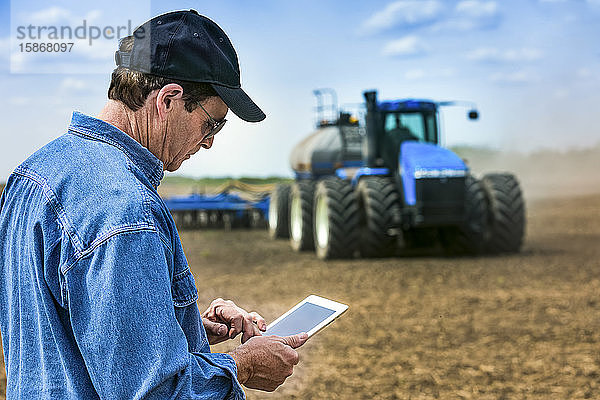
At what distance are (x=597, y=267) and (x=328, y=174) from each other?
663cm

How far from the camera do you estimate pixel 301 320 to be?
208cm

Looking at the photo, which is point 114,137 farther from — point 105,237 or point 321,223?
point 321,223

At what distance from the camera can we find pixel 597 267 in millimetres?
9641

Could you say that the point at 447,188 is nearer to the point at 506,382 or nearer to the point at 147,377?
the point at 506,382

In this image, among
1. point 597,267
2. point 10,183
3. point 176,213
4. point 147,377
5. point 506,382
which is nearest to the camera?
point 147,377

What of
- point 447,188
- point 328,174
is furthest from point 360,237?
point 328,174

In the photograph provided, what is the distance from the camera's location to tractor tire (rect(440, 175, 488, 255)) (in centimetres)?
1050

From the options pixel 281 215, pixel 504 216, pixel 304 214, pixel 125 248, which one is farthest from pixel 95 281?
pixel 281 215

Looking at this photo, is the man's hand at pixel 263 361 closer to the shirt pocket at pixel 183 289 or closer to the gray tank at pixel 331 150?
the shirt pocket at pixel 183 289

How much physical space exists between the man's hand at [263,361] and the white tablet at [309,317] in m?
0.24

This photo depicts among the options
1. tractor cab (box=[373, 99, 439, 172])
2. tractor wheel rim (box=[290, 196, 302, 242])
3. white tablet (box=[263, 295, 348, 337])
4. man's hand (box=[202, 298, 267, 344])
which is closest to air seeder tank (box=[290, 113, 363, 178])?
tractor wheel rim (box=[290, 196, 302, 242])

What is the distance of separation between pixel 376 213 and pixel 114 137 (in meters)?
8.84

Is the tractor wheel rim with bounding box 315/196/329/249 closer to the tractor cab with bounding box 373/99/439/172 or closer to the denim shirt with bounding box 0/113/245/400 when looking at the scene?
the tractor cab with bounding box 373/99/439/172

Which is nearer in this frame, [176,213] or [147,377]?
[147,377]
